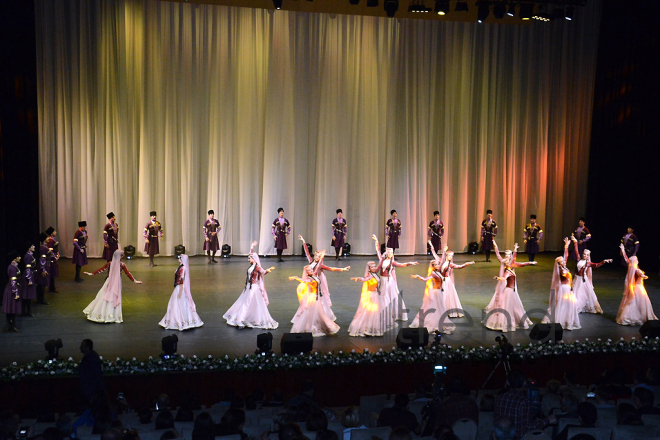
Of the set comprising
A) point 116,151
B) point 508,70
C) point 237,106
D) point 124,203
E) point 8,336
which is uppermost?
point 508,70

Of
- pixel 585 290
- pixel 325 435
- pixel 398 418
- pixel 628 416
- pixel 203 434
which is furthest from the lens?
pixel 585 290

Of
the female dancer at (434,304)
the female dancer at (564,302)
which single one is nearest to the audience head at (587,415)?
the female dancer at (434,304)

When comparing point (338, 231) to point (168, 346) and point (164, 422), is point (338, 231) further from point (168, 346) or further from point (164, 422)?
point (164, 422)

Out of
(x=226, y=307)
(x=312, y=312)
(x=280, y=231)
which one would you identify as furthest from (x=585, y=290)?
(x=280, y=231)

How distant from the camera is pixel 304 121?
68.4ft

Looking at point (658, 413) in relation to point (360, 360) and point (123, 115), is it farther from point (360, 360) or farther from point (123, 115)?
point (123, 115)

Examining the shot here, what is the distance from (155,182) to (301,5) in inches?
245

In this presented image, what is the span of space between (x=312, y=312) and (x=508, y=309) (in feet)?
11.7

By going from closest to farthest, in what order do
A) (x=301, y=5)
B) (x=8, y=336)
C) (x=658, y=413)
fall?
(x=658, y=413)
(x=8, y=336)
(x=301, y=5)

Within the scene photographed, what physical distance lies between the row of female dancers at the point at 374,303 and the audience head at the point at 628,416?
5719 mm

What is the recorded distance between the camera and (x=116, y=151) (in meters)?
19.6

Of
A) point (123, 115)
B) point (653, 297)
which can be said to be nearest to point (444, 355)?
point (653, 297)

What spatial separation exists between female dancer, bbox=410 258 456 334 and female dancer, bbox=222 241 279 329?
260 centimetres

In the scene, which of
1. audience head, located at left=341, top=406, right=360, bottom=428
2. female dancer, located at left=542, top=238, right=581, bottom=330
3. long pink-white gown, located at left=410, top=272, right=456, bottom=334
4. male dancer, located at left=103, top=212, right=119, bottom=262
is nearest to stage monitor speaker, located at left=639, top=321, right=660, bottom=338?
female dancer, located at left=542, top=238, right=581, bottom=330
